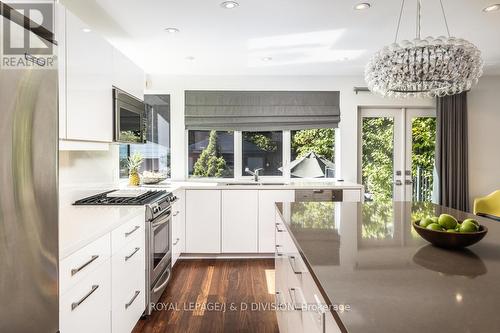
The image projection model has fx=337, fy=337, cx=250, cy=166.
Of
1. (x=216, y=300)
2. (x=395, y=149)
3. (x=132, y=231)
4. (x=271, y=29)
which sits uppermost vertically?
(x=271, y=29)

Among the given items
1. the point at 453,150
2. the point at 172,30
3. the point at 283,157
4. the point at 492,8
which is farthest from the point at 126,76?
the point at 453,150

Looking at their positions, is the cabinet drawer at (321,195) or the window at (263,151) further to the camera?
the window at (263,151)

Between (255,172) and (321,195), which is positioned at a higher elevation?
(255,172)

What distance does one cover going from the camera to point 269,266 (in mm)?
3824

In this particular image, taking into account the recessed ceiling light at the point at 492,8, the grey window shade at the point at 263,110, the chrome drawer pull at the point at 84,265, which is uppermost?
the recessed ceiling light at the point at 492,8

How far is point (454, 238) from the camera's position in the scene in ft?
4.30

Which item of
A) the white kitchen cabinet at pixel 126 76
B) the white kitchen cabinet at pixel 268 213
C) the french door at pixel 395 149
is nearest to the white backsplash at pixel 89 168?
the white kitchen cabinet at pixel 126 76

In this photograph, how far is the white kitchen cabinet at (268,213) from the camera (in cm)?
403

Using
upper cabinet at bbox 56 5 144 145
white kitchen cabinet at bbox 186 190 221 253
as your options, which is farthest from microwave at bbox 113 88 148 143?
white kitchen cabinet at bbox 186 190 221 253

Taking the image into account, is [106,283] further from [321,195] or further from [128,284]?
[321,195]

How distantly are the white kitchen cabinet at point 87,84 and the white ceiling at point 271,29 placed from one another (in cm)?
39

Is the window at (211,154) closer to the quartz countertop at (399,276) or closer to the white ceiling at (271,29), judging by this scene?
the white ceiling at (271,29)

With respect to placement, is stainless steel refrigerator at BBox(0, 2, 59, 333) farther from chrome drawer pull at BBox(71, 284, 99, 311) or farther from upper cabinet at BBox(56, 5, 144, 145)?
upper cabinet at BBox(56, 5, 144, 145)

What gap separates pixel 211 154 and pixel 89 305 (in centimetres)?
315
